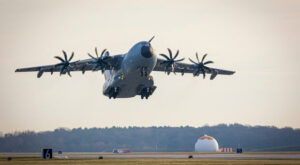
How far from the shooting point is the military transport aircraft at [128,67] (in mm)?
44125

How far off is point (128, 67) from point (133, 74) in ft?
3.37

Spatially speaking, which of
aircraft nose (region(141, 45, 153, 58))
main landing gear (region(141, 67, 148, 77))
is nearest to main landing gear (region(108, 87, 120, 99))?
main landing gear (region(141, 67, 148, 77))

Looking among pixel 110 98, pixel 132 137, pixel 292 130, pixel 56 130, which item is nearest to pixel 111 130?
pixel 132 137

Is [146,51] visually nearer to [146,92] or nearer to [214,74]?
[146,92]

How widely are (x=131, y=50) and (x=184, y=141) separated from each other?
76.6m

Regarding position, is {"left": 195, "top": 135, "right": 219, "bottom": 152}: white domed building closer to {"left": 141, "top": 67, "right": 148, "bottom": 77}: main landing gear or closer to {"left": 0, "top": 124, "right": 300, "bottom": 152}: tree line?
{"left": 0, "top": 124, "right": 300, "bottom": 152}: tree line

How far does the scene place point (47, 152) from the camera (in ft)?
Answer: 144

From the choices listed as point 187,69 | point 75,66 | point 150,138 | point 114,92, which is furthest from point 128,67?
point 150,138

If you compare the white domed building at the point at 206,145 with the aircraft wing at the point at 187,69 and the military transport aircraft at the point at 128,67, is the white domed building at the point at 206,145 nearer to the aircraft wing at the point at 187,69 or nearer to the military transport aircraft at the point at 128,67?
the aircraft wing at the point at 187,69

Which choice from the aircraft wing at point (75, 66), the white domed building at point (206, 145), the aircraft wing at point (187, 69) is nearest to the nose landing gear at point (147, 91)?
the aircraft wing at point (187, 69)

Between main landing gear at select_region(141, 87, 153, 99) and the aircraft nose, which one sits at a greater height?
the aircraft nose

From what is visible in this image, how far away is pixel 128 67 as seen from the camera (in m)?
45.7

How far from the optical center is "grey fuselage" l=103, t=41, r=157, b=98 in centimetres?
4366

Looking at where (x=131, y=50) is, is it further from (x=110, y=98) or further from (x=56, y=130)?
(x=56, y=130)
